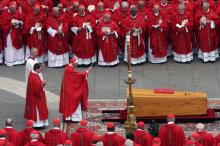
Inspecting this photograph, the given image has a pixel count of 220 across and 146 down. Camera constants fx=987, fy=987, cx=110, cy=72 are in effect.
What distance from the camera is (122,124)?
30.9m

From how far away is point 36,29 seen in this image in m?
35.5

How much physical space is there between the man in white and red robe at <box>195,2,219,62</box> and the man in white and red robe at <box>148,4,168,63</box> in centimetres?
124

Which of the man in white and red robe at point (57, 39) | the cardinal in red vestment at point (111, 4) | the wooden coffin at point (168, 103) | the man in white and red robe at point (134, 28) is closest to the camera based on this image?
the wooden coffin at point (168, 103)

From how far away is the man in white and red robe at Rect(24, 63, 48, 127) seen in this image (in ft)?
99.8

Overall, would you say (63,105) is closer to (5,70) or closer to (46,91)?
(46,91)

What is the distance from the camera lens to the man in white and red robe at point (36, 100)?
99.8 ft

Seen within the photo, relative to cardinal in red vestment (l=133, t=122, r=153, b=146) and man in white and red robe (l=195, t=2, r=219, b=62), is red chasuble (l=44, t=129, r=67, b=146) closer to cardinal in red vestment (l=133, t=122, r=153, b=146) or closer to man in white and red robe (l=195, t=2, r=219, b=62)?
cardinal in red vestment (l=133, t=122, r=153, b=146)

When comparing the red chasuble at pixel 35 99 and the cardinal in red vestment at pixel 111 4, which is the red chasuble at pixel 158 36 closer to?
the cardinal in red vestment at pixel 111 4

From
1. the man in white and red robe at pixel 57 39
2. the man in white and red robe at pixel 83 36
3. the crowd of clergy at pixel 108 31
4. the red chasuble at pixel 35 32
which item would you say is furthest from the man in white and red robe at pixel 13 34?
the man in white and red robe at pixel 83 36

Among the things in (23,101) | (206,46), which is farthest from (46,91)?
(206,46)

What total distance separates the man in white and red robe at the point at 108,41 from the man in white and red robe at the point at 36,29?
2063 millimetres

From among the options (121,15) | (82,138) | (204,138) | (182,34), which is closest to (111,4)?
(121,15)

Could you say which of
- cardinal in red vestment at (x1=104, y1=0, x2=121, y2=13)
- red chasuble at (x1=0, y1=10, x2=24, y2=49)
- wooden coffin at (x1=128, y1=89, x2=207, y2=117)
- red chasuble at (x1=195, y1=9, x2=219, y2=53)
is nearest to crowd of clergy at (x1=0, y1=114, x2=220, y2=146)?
wooden coffin at (x1=128, y1=89, x2=207, y2=117)

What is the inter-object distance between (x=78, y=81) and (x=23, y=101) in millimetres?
2593
